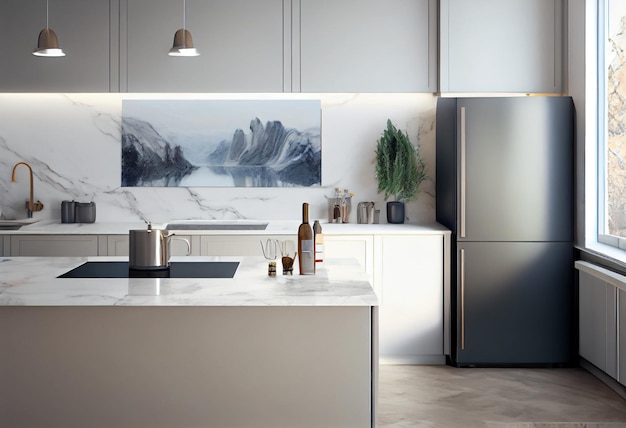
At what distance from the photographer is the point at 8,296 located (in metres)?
2.79

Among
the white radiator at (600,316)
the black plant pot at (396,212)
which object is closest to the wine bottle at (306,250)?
the white radiator at (600,316)

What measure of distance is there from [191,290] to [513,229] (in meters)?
2.72

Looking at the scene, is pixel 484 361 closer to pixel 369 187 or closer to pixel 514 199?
pixel 514 199

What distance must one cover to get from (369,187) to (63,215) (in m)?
2.31

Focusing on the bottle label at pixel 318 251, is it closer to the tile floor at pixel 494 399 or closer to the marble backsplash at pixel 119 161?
the tile floor at pixel 494 399

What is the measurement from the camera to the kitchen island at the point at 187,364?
2879mm

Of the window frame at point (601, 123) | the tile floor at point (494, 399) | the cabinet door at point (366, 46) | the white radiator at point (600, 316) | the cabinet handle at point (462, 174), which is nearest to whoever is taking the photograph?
the tile floor at point (494, 399)

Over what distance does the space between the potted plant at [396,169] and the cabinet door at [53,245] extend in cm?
213

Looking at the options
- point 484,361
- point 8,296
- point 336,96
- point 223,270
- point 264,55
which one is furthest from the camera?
point 336,96

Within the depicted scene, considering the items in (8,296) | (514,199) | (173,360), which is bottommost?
(173,360)

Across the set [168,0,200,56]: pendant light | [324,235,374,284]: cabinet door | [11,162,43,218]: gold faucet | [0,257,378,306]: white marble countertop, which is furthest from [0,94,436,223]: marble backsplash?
[0,257,378,306]: white marble countertop

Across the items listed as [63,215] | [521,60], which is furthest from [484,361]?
[63,215]

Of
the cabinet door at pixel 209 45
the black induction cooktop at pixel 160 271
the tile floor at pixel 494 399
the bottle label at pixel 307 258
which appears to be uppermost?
the cabinet door at pixel 209 45

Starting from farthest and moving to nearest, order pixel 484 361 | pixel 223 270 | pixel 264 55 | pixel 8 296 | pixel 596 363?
pixel 264 55 < pixel 484 361 < pixel 596 363 < pixel 223 270 < pixel 8 296
